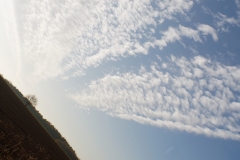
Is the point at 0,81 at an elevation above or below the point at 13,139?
above

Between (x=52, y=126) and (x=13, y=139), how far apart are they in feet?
186

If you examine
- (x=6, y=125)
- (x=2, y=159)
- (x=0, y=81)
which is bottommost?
(x=2, y=159)

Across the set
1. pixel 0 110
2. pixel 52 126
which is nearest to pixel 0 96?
pixel 0 110

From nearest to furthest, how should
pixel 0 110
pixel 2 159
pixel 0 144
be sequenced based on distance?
pixel 2 159 → pixel 0 144 → pixel 0 110

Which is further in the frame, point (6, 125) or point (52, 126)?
point (52, 126)

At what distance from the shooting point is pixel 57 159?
3575 centimetres

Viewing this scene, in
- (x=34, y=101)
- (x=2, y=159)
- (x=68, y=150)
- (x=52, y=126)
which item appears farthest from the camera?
(x=34, y=101)

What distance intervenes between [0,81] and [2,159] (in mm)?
28344

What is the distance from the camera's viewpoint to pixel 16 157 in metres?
20.8

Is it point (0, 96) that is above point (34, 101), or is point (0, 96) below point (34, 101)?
below

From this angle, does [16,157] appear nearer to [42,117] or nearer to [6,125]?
[6,125]

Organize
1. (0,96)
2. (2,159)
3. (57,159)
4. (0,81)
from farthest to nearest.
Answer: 1. (0,81)
2. (57,159)
3. (0,96)
4. (2,159)

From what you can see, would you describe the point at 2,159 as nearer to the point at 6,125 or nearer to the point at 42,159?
the point at 6,125

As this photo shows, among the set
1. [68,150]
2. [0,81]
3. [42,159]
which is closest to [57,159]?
[42,159]
